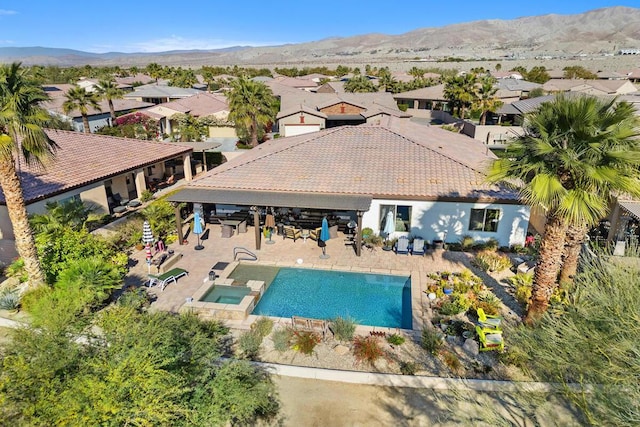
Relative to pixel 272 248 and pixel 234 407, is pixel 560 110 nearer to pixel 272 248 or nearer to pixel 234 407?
pixel 234 407

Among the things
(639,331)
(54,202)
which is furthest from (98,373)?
(54,202)

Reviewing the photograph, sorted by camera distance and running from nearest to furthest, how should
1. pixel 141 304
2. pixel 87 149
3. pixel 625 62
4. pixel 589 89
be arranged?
pixel 141 304 → pixel 87 149 → pixel 589 89 → pixel 625 62

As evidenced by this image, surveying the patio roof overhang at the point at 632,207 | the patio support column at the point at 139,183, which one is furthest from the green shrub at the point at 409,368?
the patio support column at the point at 139,183

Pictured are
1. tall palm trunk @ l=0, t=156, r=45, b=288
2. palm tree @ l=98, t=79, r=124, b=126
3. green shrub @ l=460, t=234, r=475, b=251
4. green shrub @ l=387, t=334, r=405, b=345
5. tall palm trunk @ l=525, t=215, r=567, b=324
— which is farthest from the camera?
palm tree @ l=98, t=79, r=124, b=126

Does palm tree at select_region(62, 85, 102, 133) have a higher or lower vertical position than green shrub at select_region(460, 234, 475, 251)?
higher

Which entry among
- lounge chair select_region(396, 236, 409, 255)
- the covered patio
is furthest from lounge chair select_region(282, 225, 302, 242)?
lounge chair select_region(396, 236, 409, 255)

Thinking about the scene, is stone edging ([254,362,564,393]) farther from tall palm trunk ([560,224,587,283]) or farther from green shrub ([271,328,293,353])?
tall palm trunk ([560,224,587,283])

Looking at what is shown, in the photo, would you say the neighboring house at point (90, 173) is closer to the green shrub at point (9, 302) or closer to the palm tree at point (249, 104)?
the green shrub at point (9, 302)

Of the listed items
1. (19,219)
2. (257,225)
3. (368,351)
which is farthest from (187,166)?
(368,351)
